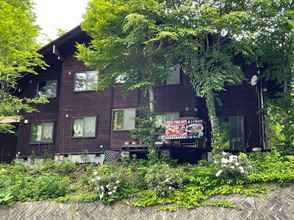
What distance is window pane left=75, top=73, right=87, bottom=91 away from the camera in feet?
75.8

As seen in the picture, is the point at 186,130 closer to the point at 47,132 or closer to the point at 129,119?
the point at 129,119

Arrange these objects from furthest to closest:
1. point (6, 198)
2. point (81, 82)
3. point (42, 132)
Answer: point (42, 132) < point (81, 82) < point (6, 198)

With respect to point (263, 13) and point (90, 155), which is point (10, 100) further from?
point (263, 13)

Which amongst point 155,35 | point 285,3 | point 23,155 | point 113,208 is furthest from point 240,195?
point 23,155

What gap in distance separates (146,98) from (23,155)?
8412mm

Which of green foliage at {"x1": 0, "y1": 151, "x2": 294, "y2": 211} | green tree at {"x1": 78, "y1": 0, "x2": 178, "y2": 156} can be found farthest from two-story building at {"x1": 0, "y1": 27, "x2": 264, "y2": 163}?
green foliage at {"x1": 0, "y1": 151, "x2": 294, "y2": 211}

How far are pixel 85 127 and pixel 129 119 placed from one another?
8.76ft

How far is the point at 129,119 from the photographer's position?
2144 centimetres

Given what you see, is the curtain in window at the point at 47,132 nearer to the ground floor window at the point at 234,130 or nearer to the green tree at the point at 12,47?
the green tree at the point at 12,47

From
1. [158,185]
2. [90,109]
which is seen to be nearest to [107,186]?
[158,185]

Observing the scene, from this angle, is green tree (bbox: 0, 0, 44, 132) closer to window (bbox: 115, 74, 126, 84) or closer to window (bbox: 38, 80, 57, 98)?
window (bbox: 38, 80, 57, 98)

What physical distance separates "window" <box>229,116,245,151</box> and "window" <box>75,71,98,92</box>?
7.75 metres

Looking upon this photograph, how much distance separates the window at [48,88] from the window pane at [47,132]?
1.78 meters

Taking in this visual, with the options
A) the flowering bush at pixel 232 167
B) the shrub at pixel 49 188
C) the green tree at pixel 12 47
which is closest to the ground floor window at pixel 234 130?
the flowering bush at pixel 232 167
